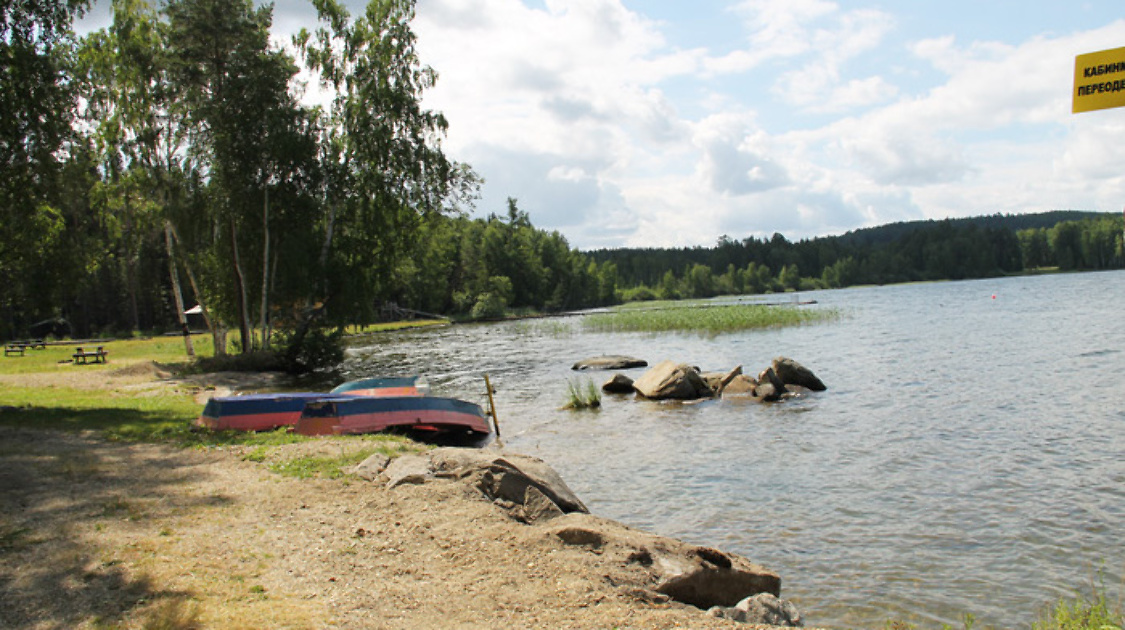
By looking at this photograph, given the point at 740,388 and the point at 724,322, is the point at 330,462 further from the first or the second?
the point at 724,322

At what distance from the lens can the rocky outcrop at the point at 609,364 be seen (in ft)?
114

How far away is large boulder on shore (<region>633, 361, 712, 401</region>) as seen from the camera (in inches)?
955

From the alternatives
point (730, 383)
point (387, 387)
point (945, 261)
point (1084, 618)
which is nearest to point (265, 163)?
point (387, 387)

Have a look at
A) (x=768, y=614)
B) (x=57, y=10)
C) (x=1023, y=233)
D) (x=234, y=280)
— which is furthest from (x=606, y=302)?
(x=768, y=614)

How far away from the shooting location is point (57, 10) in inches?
696

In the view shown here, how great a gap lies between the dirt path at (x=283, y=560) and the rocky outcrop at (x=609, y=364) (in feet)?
80.8

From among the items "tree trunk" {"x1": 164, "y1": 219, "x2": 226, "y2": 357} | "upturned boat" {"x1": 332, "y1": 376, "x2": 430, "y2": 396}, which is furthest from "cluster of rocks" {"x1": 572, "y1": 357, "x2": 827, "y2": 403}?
"tree trunk" {"x1": 164, "y1": 219, "x2": 226, "y2": 357}

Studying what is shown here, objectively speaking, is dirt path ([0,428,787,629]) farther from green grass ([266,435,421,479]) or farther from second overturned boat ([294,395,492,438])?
second overturned boat ([294,395,492,438])

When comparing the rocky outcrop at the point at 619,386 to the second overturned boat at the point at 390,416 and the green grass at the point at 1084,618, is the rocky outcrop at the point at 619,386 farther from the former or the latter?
the green grass at the point at 1084,618

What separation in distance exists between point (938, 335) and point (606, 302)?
4461 inches

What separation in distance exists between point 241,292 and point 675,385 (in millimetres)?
22745

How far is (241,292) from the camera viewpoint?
35750 millimetres

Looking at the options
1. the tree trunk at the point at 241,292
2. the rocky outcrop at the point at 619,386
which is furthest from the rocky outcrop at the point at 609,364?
the tree trunk at the point at 241,292

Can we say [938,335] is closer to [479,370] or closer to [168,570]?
[479,370]
